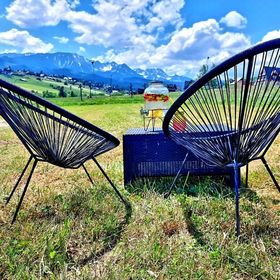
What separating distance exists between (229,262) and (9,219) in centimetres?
145

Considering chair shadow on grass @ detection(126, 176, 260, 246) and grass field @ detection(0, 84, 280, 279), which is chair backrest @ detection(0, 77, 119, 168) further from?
chair shadow on grass @ detection(126, 176, 260, 246)

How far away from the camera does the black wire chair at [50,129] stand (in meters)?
1.72

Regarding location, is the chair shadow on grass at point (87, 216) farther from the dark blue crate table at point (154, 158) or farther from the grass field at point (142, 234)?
the dark blue crate table at point (154, 158)

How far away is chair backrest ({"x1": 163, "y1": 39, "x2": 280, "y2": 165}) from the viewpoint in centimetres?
146

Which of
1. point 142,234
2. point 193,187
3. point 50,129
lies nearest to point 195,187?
point 193,187

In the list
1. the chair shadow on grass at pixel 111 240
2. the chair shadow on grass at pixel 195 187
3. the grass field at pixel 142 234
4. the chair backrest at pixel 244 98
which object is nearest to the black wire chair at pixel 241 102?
the chair backrest at pixel 244 98

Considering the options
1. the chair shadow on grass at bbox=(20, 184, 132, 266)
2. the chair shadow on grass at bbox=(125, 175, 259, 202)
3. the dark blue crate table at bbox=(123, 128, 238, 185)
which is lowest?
the chair shadow on grass at bbox=(125, 175, 259, 202)

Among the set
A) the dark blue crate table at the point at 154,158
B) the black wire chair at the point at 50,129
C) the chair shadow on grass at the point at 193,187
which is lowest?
the chair shadow on grass at the point at 193,187

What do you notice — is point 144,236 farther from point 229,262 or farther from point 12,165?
point 12,165

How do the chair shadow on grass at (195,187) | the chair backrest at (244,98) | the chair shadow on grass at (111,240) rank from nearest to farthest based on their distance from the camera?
the chair backrest at (244,98), the chair shadow on grass at (111,240), the chair shadow on grass at (195,187)

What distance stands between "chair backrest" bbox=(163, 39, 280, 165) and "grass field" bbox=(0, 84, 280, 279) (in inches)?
17.8

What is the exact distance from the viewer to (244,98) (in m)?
1.61

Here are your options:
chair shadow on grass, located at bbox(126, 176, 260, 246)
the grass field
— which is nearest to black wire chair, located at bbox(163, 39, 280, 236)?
the grass field

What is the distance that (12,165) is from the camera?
3896mm
